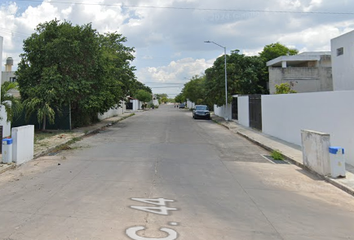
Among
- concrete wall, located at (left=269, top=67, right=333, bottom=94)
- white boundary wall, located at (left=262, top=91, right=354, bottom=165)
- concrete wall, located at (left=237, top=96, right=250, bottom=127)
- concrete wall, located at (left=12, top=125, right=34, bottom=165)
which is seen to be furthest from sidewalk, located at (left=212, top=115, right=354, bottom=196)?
concrete wall, located at (left=269, top=67, right=333, bottom=94)

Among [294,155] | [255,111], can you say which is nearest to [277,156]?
[294,155]

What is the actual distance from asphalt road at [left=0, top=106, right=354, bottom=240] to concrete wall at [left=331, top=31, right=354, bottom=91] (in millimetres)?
12101

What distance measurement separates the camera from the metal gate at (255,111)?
17.5m

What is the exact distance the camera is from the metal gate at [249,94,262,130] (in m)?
17.5

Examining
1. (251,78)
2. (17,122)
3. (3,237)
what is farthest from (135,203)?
(251,78)

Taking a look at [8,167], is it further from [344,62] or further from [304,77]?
[304,77]

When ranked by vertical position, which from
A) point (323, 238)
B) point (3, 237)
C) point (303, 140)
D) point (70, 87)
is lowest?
point (323, 238)

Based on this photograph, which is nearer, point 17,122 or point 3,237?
point 3,237

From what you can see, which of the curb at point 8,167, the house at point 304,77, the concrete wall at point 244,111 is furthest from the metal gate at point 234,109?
the curb at point 8,167

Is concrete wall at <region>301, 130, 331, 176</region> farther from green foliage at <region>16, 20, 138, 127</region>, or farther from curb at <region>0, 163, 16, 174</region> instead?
green foliage at <region>16, 20, 138, 127</region>

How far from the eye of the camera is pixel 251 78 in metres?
27.4

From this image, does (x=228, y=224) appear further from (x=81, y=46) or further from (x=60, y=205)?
(x=81, y=46)

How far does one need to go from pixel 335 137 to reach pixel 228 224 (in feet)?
21.2

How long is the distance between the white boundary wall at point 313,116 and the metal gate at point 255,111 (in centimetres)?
133
